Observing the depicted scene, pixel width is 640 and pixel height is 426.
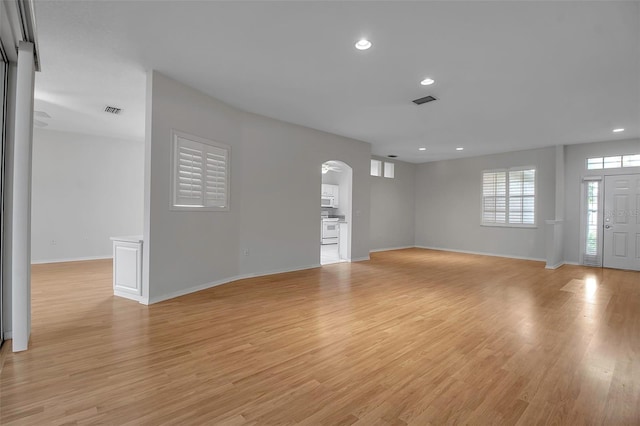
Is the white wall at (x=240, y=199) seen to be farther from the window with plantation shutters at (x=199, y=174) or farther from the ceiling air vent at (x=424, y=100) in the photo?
the ceiling air vent at (x=424, y=100)

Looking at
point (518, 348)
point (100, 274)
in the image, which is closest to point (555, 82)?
point (518, 348)

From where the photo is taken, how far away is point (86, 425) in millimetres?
1705

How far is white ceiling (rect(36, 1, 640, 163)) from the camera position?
2641 millimetres

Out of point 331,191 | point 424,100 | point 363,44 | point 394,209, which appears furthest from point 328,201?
point 363,44

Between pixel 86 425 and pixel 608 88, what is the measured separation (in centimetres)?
621

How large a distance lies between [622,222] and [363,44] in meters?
7.31

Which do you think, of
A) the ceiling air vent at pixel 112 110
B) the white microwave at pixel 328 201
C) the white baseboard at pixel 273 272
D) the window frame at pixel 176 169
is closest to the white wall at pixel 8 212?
the window frame at pixel 176 169

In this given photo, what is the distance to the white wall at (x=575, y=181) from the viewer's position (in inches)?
278

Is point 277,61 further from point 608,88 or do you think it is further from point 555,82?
point 608,88

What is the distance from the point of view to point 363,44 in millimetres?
3092

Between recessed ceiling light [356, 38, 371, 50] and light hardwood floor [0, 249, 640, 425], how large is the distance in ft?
9.31

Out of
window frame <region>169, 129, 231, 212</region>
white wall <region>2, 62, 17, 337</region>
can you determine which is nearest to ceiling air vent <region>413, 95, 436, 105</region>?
window frame <region>169, 129, 231, 212</region>

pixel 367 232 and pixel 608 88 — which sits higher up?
pixel 608 88

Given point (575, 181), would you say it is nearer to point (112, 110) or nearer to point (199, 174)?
point (199, 174)
